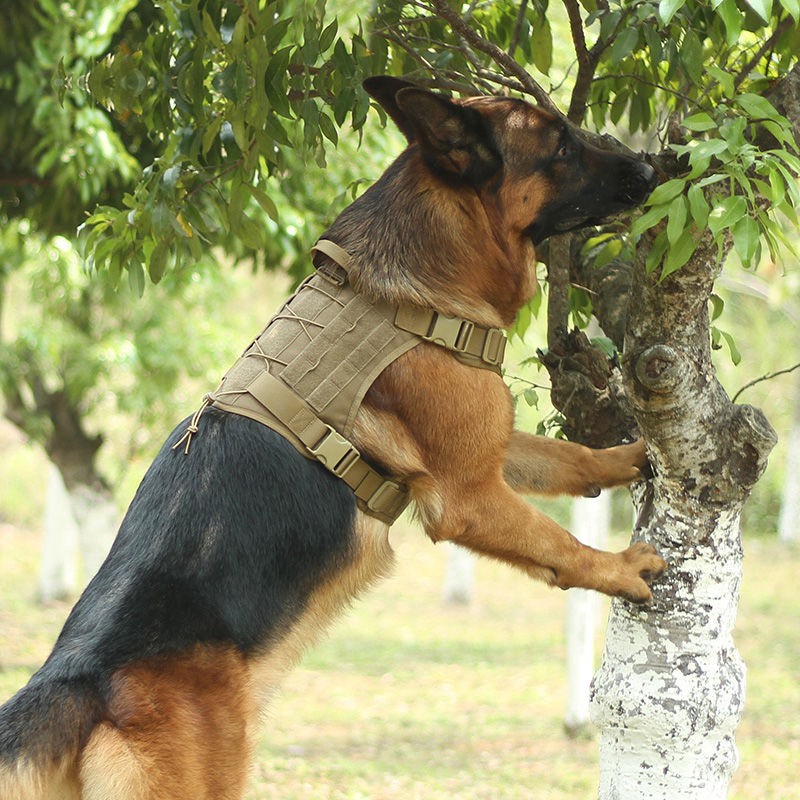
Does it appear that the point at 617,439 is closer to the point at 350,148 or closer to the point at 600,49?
the point at 600,49

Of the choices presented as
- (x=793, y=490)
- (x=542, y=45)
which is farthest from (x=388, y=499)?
(x=793, y=490)

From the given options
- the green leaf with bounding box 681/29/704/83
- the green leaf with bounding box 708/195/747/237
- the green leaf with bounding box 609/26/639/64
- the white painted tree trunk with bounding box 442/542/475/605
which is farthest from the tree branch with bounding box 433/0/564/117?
the white painted tree trunk with bounding box 442/542/475/605

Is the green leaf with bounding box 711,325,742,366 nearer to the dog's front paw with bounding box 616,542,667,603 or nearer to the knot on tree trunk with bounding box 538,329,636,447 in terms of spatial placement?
the knot on tree trunk with bounding box 538,329,636,447

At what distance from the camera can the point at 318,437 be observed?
2932mm

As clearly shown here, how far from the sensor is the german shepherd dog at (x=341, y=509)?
105 inches

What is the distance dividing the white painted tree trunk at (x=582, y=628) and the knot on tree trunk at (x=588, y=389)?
4.91 meters

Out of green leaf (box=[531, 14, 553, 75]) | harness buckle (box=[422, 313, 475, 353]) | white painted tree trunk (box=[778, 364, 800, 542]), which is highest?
white painted tree trunk (box=[778, 364, 800, 542])

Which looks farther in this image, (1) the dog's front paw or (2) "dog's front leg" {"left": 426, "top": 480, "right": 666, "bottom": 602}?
(1) the dog's front paw

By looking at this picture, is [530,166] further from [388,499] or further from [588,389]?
Result: [388,499]

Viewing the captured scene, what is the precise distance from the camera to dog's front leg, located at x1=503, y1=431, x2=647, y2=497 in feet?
11.3

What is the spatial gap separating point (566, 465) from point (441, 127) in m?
1.12

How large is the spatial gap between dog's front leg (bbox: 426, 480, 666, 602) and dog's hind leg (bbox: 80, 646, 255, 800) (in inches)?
27.3

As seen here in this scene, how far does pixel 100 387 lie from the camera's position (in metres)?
12.3

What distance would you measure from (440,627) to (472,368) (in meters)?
12.6
